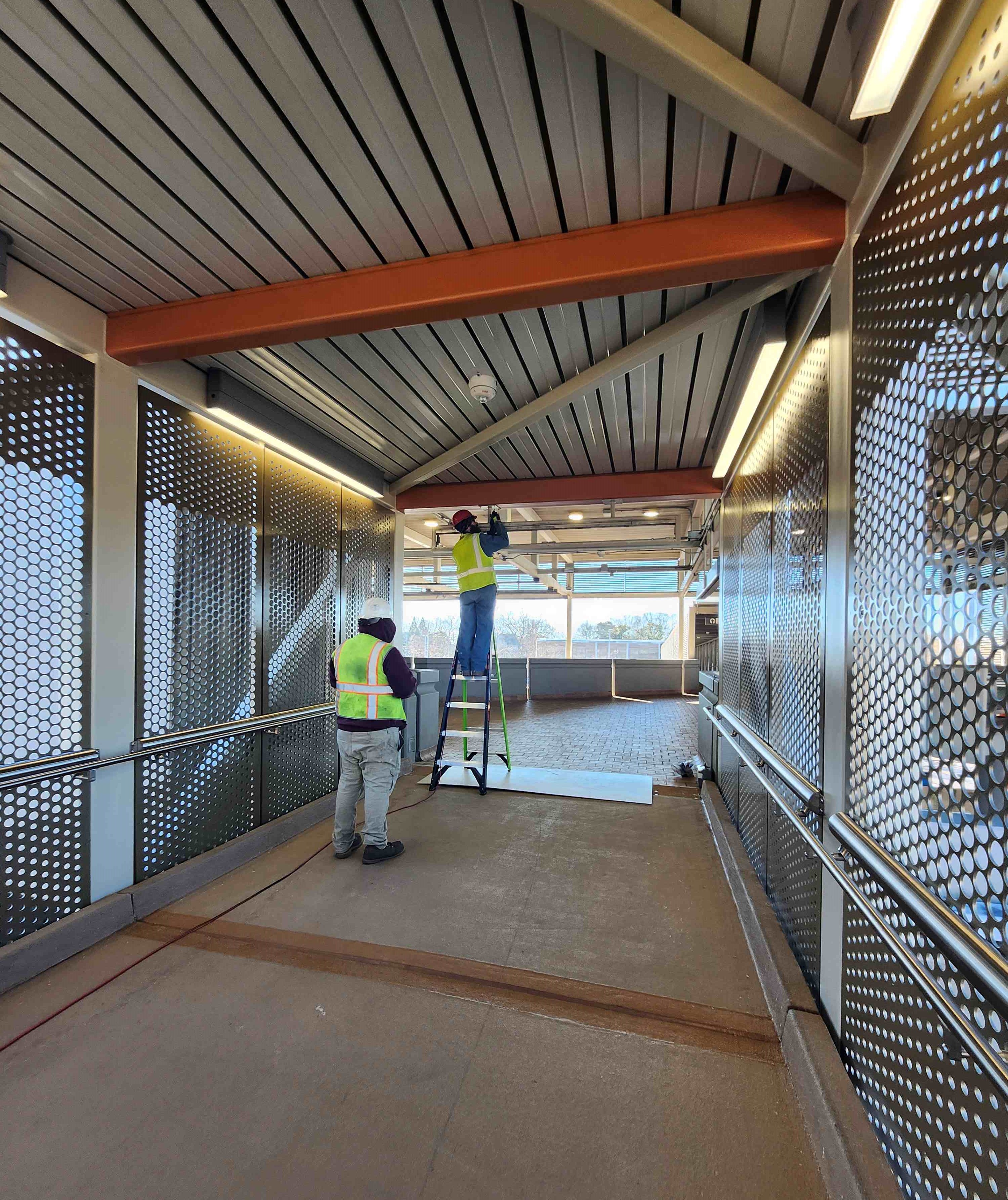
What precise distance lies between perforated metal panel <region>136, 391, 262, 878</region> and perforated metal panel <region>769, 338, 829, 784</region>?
345 cm

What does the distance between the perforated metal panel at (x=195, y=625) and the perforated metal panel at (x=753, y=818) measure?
3445mm

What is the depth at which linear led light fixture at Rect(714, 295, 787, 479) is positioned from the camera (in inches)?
104

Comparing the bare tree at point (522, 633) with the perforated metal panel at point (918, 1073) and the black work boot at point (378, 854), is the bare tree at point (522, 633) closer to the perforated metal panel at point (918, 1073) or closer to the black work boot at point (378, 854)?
the black work boot at point (378, 854)

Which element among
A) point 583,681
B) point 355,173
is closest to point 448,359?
point 355,173

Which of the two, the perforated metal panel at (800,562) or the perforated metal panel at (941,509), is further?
the perforated metal panel at (800,562)

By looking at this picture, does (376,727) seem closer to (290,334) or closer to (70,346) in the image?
(290,334)

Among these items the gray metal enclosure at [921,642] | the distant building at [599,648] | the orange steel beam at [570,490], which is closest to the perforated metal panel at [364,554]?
the orange steel beam at [570,490]

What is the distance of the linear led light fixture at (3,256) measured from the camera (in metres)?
2.25

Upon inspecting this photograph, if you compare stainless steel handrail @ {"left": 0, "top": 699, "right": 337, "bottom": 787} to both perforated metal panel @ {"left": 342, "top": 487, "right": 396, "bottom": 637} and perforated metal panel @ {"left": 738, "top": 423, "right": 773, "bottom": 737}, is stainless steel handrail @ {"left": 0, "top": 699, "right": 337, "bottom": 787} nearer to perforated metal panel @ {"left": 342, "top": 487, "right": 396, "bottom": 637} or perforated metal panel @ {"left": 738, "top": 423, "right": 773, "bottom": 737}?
perforated metal panel @ {"left": 342, "top": 487, "right": 396, "bottom": 637}

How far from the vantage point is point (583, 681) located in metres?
13.8

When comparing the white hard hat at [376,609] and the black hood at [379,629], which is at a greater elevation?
the white hard hat at [376,609]

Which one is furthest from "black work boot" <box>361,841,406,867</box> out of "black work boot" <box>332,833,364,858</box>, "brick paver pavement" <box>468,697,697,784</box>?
"brick paver pavement" <box>468,697,697,784</box>

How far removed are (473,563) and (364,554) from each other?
3.82 feet

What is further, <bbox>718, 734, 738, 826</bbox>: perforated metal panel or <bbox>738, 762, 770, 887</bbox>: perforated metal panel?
<bbox>718, 734, 738, 826</bbox>: perforated metal panel
